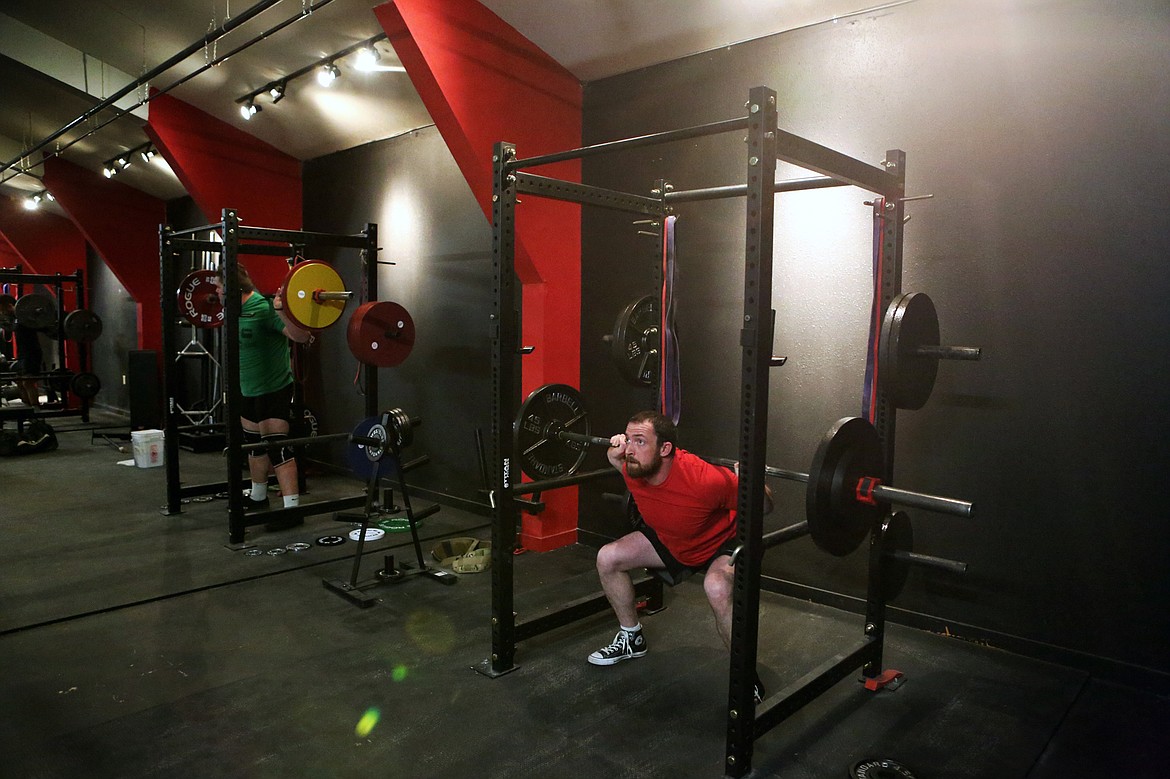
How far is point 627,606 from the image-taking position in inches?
111

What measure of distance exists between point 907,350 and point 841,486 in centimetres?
53

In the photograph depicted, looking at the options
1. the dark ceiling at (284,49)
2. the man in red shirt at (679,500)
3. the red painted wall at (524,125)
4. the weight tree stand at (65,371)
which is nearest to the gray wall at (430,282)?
the dark ceiling at (284,49)

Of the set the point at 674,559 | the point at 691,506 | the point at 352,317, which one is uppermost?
the point at 352,317

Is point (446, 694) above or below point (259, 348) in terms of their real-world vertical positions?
below

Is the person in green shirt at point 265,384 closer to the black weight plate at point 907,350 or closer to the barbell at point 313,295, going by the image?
the barbell at point 313,295

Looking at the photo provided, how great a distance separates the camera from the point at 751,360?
1.96 m

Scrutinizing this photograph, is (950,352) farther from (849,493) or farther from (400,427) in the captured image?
(400,427)

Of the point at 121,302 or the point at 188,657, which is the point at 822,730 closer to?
the point at 188,657

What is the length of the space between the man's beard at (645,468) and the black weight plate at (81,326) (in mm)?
8573

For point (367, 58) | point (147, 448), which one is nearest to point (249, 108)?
point (367, 58)

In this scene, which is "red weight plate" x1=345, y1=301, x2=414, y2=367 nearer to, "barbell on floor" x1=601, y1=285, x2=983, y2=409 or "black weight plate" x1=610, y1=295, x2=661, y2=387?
"black weight plate" x1=610, y1=295, x2=661, y2=387

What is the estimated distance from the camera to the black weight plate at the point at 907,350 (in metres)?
2.34

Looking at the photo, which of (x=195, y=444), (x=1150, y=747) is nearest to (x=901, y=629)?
(x=1150, y=747)

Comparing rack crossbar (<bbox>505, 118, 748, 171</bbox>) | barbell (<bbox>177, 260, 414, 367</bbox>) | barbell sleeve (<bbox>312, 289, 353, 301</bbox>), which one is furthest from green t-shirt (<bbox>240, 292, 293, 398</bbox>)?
rack crossbar (<bbox>505, 118, 748, 171</bbox>)
